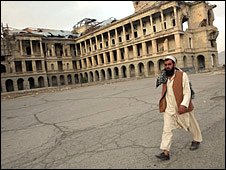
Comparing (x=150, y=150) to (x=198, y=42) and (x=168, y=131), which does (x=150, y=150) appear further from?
(x=198, y=42)

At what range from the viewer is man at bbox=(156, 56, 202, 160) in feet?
14.0

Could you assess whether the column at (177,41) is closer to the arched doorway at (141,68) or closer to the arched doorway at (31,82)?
the arched doorway at (141,68)

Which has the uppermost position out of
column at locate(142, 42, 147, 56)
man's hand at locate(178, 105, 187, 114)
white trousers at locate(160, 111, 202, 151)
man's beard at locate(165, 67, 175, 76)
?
column at locate(142, 42, 147, 56)

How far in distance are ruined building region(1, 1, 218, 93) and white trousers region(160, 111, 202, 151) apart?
34.7 m

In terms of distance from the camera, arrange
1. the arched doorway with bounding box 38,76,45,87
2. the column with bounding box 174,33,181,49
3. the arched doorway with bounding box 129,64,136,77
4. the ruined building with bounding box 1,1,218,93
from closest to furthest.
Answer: the column with bounding box 174,33,181,49 < the ruined building with bounding box 1,1,218,93 < the arched doorway with bounding box 129,64,136,77 < the arched doorway with bounding box 38,76,45,87

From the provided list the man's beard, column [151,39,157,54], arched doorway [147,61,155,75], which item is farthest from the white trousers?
arched doorway [147,61,155,75]

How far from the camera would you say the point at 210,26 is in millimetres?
47500

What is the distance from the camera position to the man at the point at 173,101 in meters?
4.27

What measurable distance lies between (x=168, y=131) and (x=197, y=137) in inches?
29.2

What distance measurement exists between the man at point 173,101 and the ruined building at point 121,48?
1377 inches

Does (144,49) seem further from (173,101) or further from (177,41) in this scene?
(173,101)

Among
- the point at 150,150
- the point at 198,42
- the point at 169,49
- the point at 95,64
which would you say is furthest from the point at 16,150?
the point at 95,64

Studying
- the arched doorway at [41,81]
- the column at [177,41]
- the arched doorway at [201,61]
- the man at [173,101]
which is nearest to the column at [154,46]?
the column at [177,41]

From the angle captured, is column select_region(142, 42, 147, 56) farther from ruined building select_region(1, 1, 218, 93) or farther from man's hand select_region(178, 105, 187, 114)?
man's hand select_region(178, 105, 187, 114)
